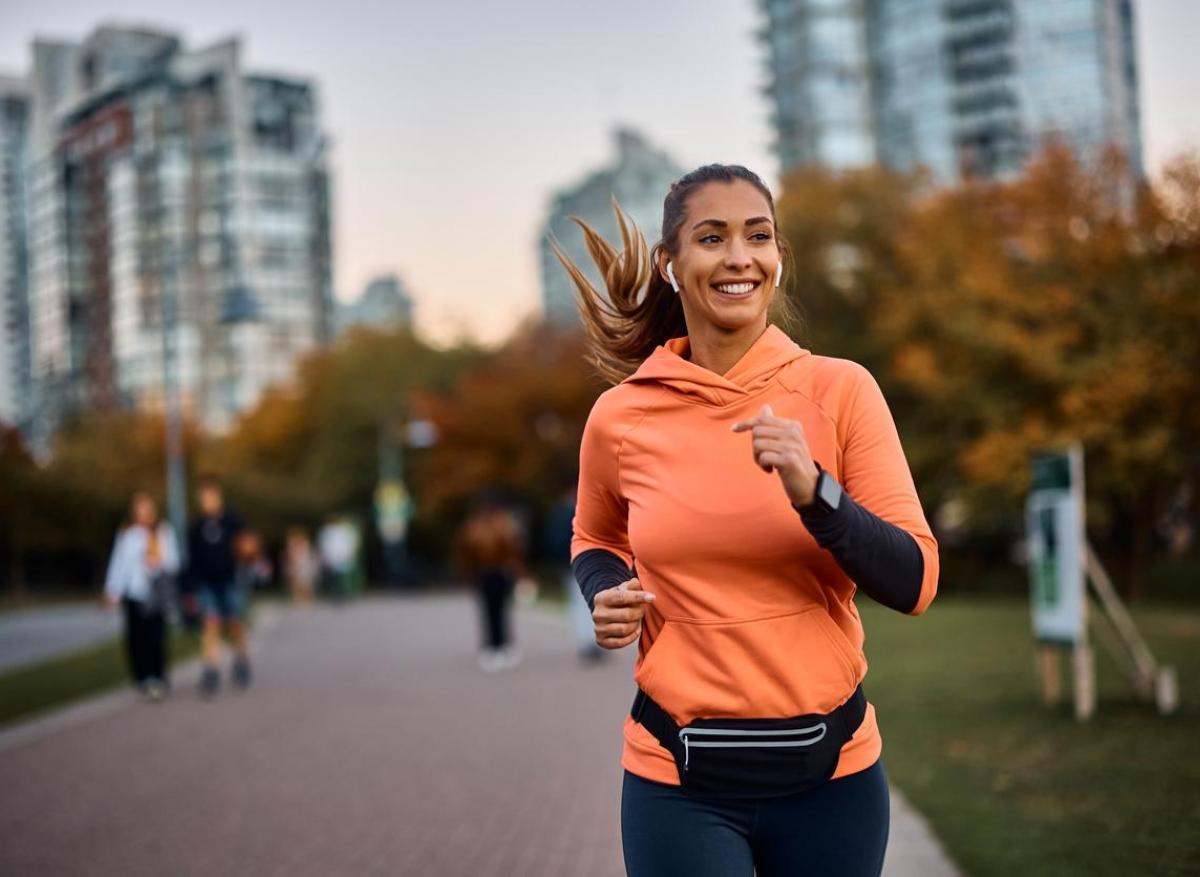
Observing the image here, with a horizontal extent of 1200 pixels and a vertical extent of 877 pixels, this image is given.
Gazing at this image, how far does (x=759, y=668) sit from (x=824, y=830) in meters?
0.31

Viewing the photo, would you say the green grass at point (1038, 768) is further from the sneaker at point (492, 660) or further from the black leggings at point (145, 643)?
the black leggings at point (145, 643)

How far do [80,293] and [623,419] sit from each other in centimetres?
12374

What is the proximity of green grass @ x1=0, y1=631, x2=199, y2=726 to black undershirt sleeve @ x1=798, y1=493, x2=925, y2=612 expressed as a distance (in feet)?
38.2

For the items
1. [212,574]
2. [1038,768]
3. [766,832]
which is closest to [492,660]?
[212,574]

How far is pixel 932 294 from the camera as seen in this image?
33.8 meters

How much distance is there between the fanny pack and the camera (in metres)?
2.48

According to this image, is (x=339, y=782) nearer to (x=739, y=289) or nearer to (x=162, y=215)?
(x=739, y=289)

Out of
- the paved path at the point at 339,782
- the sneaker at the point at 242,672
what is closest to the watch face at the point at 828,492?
the paved path at the point at 339,782

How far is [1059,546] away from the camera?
1036cm

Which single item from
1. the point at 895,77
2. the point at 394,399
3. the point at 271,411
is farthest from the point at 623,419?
the point at 895,77

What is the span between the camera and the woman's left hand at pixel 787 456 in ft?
7.26

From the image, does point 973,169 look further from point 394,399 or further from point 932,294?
point 394,399

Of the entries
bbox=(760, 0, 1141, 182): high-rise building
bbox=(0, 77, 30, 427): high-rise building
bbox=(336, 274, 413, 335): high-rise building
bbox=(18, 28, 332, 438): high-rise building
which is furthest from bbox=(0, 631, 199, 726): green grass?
bbox=(336, 274, 413, 335): high-rise building

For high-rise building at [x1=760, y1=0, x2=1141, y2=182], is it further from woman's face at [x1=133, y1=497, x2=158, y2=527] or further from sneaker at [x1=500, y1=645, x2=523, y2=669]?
woman's face at [x1=133, y1=497, x2=158, y2=527]
